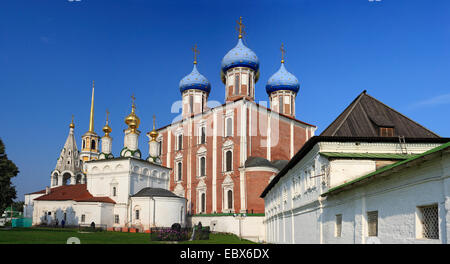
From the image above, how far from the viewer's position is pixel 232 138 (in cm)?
3953

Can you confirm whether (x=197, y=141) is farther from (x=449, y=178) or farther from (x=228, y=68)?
(x=449, y=178)

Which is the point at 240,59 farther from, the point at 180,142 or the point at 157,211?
the point at 157,211

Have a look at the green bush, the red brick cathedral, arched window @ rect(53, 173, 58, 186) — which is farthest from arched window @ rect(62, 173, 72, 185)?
the green bush

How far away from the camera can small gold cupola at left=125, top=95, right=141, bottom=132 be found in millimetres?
44256

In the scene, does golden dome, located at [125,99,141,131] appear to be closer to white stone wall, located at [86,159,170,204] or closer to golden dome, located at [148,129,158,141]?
golden dome, located at [148,129,158,141]

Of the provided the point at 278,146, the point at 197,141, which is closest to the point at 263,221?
the point at 278,146

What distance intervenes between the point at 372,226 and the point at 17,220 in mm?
52275

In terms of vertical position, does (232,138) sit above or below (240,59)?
below

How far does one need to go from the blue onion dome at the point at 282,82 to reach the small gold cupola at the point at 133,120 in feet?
53.1

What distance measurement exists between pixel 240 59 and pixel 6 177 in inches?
1045

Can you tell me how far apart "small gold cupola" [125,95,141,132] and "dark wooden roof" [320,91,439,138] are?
31868 millimetres

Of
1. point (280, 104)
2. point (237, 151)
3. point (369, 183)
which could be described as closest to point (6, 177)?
point (237, 151)

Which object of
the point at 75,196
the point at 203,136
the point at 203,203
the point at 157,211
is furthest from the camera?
the point at 203,136

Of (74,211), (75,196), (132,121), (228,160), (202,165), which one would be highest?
(132,121)
